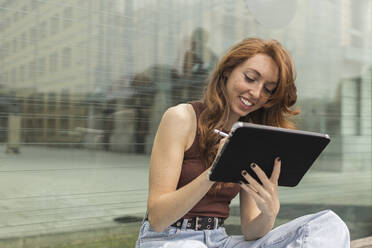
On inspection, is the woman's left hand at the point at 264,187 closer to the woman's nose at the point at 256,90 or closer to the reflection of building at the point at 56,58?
the woman's nose at the point at 256,90

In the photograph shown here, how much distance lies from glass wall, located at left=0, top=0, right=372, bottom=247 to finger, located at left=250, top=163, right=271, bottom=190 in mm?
1238

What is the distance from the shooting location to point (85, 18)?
2512mm

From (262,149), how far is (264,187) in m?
0.19

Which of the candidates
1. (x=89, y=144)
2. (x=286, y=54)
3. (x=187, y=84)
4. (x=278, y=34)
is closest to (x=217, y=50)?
(x=187, y=84)

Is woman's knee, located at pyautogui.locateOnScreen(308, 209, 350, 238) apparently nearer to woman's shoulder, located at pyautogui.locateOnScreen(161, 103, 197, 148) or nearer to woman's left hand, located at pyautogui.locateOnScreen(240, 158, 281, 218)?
woman's left hand, located at pyautogui.locateOnScreen(240, 158, 281, 218)

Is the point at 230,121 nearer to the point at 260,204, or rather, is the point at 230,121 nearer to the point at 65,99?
the point at 260,204

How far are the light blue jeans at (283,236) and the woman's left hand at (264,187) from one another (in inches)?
5.0

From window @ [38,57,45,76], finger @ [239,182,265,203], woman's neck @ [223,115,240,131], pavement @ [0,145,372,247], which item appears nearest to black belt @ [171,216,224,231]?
finger @ [239,182,265,203]

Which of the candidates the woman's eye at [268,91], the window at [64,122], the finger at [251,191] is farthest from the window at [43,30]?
the finger at [251,191]

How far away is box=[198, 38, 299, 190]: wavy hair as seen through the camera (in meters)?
1.75

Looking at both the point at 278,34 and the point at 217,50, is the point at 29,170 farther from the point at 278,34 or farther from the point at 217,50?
the point at 278,34

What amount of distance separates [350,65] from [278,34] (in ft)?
2.61

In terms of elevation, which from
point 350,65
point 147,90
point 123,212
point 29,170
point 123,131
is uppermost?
point 350,65

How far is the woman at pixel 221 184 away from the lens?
160 cm
